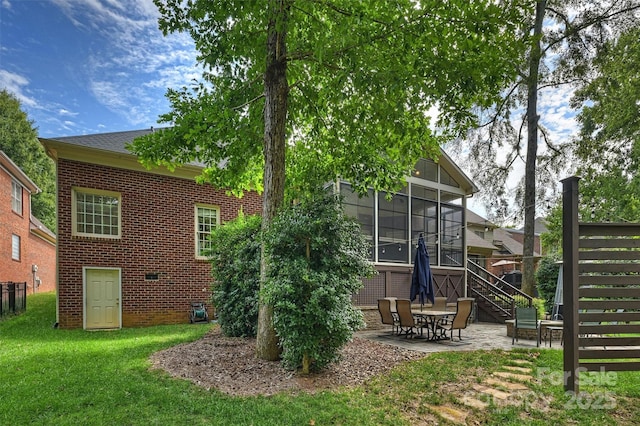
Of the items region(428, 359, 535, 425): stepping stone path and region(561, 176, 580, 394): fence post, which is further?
region(561, 176, 580, 394): fence post

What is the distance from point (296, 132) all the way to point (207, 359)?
17.1ft

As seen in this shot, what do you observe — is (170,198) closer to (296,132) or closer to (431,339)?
(296,132)

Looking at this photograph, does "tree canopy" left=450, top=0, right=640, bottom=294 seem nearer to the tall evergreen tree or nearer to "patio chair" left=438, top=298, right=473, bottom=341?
"patio chair" left=438, top=298, right=473, bottom=341

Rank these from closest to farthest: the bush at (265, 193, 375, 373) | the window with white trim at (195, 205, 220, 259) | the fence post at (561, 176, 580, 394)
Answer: the fence post at (561, 176, 580, 394)
the bush at (265, 193, 375, 373)
the window with white trim at (195, 205, 220, 259)

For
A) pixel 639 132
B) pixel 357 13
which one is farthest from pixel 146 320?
pixel 639 132

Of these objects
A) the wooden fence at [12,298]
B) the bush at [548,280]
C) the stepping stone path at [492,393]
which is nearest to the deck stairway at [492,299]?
the bush at [548,280]

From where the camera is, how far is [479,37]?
5.27m

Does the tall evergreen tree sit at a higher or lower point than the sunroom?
higher

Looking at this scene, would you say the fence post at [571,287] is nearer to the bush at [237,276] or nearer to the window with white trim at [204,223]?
the bush at [237,276]

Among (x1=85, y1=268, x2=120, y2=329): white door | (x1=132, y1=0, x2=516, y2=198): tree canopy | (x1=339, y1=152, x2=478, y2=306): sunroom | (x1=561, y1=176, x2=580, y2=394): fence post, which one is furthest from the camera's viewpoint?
(x1=339, y1=152, x2=478, y2=306): sunroom

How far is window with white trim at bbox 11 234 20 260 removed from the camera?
16547 millimetres

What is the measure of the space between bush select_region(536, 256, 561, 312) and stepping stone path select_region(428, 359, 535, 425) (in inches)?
395

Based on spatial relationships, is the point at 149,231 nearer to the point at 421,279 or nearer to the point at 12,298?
the point at 12,298

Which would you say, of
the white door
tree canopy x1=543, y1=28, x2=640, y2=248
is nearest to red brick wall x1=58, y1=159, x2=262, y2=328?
the white door
